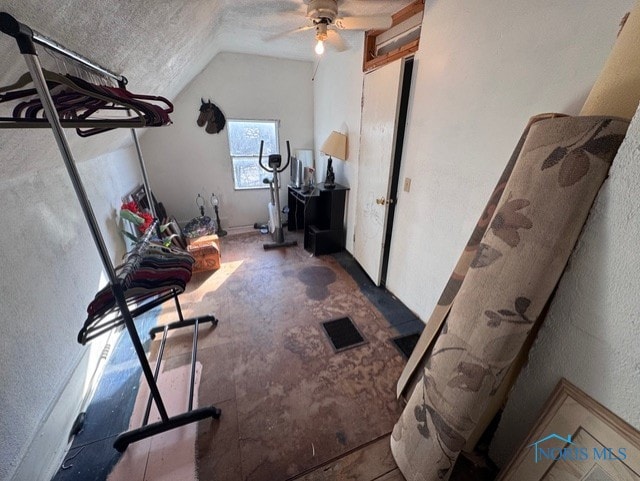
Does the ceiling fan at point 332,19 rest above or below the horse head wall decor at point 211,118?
above

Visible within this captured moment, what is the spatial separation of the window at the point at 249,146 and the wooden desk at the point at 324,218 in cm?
91

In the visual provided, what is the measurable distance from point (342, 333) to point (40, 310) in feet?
5.90

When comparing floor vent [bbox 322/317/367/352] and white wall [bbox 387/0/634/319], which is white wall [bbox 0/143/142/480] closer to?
floor vent [bbox 322/317/367/352]

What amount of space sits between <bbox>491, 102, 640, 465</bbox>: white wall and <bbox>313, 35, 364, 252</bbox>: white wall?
7.20ft

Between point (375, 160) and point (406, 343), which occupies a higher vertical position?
point (375, 160)

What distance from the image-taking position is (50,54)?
0.86 metres

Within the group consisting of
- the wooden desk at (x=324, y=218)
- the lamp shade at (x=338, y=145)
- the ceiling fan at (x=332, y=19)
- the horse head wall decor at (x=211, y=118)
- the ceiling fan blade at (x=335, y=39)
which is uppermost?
the ceiling fan at (x=332, y=19)

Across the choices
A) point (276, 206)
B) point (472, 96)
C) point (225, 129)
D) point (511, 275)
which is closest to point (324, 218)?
point (276, 206)

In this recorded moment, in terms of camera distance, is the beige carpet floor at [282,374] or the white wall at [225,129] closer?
the beige carpet floor at [282,374]

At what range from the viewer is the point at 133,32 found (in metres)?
1.17

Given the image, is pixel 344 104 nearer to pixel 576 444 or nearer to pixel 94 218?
pixel 94 218

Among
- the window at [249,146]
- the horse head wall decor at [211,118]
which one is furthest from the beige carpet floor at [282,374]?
the horse head wall decor at [211,118]
